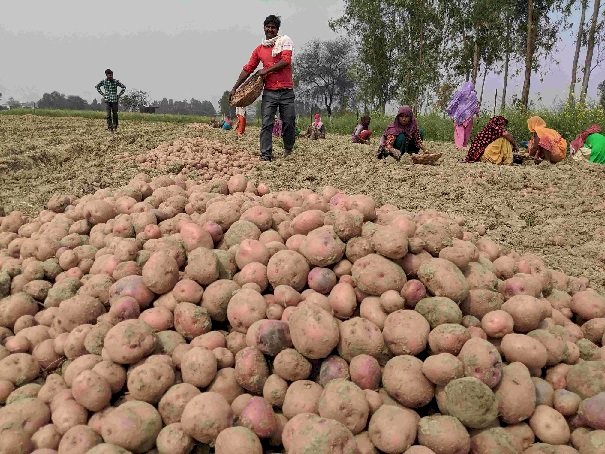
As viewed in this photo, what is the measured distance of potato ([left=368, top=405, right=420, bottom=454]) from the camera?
5.87 ft

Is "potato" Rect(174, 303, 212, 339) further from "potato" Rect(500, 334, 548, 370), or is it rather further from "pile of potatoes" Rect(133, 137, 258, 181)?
"pile of potatoes" Rect(133, 137, 258, 181)

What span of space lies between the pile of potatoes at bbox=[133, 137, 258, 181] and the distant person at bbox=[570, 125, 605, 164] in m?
6.16

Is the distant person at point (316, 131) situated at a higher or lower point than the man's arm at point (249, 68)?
lower

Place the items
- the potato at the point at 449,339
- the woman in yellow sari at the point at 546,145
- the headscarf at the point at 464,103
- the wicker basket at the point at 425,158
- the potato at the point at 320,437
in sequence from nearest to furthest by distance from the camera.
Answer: the potato at the point at 320,437 < the potato at the point at 449,339 < the wicker basket at the point at 425,158 < the woman in yellow sari at the point at 546,145 < the headscarf at the point at 464,103

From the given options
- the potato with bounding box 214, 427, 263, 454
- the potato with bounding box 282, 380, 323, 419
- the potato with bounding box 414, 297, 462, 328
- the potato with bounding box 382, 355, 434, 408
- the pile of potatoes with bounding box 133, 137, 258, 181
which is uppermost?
the pile of potatoes with bounding box 133, 137, 258, 181

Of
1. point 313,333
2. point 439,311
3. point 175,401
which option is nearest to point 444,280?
point 439,311

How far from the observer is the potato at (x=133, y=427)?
5.97 ft

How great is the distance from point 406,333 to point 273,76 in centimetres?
560

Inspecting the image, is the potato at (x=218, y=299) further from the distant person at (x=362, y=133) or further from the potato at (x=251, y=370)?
the distant person at (x=362, y=133)

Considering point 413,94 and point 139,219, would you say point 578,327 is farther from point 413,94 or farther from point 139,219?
point 413,94

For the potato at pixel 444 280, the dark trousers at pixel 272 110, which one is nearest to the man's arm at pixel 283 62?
the dark trousers at pixel 272 110

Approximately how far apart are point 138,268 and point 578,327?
2590 millimetres

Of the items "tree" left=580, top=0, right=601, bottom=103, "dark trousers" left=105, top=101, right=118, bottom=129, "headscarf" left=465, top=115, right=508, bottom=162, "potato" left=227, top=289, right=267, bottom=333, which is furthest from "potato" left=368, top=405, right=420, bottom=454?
"tree" left=580, top=0, right=601, bottom=103

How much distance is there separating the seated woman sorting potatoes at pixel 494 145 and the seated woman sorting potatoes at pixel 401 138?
98cm
